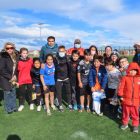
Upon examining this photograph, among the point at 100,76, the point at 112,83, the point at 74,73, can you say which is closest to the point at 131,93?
the point at 112,83

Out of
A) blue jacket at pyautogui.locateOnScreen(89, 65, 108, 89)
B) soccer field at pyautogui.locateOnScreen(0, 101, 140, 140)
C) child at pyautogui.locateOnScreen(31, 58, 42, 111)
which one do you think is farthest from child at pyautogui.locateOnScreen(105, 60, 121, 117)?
child at pyautogui.locateOnScreen(31, 58, 42, 111)

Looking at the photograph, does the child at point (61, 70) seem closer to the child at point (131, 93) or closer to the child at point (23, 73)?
the child at point (23, 73)

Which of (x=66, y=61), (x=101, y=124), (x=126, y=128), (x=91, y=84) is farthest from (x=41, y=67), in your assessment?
(x=126, y=128)

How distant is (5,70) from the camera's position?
30.5 ft

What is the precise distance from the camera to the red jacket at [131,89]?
7613mm

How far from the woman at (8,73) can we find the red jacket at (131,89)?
3.48 m

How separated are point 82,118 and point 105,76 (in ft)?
4.56

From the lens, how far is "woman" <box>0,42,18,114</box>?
9219mm

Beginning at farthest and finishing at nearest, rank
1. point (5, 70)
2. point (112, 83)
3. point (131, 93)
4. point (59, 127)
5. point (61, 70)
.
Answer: point (61, 70) < point (5, 70) < point (112, 83) < point (59, 127) < point (131, 93)

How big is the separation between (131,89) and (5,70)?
3.91 metres

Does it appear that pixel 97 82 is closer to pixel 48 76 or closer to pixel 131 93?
pixel 48 76

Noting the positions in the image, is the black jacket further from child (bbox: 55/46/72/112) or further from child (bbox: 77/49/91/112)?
child (bbox: 77/49/91/112)

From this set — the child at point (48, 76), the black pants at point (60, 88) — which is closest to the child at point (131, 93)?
the black pants at point (60, 88)

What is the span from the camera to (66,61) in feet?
31.3
